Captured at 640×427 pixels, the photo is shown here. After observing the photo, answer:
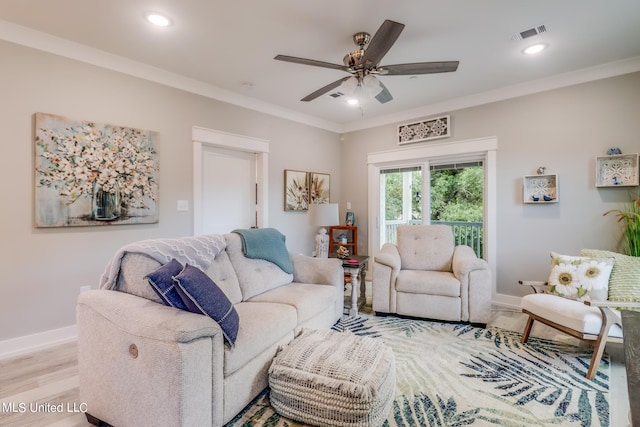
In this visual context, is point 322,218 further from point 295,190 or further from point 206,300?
point 206,300

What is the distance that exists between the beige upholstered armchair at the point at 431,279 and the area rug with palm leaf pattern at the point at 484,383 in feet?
0.72

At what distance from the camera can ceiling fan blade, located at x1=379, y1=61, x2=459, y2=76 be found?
7.12 ft

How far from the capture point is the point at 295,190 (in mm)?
4465

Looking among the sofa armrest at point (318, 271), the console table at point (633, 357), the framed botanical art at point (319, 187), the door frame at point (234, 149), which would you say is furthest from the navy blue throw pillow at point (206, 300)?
the framed botanical art at point (319, 187)

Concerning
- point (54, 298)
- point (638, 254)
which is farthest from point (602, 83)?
point (54, 298)

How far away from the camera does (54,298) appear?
2561mm

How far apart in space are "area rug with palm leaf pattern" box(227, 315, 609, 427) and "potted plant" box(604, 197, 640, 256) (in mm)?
1197

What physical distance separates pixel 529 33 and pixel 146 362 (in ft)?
11.4

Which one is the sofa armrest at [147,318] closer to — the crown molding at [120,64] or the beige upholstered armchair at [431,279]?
the beige upholstered armchair at [431,279]

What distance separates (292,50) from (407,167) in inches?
100

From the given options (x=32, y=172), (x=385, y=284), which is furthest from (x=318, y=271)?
(x=32, y=172)

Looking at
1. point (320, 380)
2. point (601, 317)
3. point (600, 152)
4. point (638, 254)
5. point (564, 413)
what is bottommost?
point (564, 413)

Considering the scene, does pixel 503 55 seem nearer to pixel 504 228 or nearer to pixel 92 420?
pixel 504 228

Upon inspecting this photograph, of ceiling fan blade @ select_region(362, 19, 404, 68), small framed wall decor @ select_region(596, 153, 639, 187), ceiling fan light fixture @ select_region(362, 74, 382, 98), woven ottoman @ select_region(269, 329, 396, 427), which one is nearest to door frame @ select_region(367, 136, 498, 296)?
small framed wall decor @ select_region(596, 153, 639, 187)
